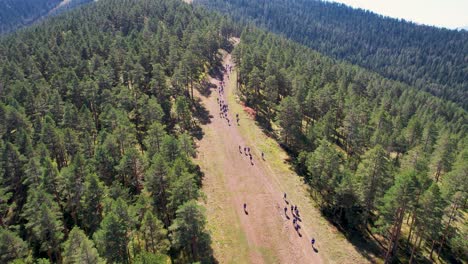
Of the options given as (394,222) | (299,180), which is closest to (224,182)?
(299,180)

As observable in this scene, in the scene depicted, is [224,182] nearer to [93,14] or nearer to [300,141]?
[300,141]

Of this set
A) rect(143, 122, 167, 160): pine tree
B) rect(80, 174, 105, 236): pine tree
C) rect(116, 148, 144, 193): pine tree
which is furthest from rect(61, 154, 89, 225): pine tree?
rect(143, 122, 167, 160): pine tree

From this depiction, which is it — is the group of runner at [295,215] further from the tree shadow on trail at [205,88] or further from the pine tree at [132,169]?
the tree shadow on trail at [205,88]

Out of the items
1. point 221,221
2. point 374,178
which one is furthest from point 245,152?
point 374,178

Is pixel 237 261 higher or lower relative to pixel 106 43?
lower

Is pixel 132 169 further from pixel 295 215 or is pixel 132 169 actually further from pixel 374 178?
pixel 374 178

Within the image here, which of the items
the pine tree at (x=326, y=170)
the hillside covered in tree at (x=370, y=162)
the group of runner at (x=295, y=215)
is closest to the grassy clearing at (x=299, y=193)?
the group of runner at (x=295, y=215)
